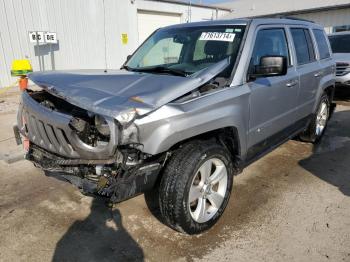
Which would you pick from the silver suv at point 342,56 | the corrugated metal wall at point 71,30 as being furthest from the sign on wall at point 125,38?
the silver suv at point 342,56

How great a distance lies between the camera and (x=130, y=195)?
2402 mm

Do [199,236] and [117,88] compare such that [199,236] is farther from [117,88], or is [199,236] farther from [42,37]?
[42,37]

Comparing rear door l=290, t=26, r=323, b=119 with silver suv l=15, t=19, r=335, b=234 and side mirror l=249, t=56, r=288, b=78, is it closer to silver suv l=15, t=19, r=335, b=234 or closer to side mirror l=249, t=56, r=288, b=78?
silver suv l=15, t=19, r=335, b=234

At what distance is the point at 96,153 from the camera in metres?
2.39

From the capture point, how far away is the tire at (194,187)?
8.30 ft

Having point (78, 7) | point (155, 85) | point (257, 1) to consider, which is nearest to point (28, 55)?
point (78, 7)

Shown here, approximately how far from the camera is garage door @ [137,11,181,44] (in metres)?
15.4

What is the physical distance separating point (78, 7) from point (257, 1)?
1744 cm

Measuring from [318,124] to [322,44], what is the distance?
1.31 meters

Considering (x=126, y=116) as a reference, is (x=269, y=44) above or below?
above

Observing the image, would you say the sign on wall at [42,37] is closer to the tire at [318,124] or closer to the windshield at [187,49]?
the windshield at [187,49]

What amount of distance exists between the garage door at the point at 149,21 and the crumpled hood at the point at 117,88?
520 inches

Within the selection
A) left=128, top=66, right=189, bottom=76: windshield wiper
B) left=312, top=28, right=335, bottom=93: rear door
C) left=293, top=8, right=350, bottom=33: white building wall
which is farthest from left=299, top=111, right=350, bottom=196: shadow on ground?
left=293, top=8, right=350, bottom=33: white building wall

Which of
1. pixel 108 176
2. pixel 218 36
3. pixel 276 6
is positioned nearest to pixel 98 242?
pixel 108 176
